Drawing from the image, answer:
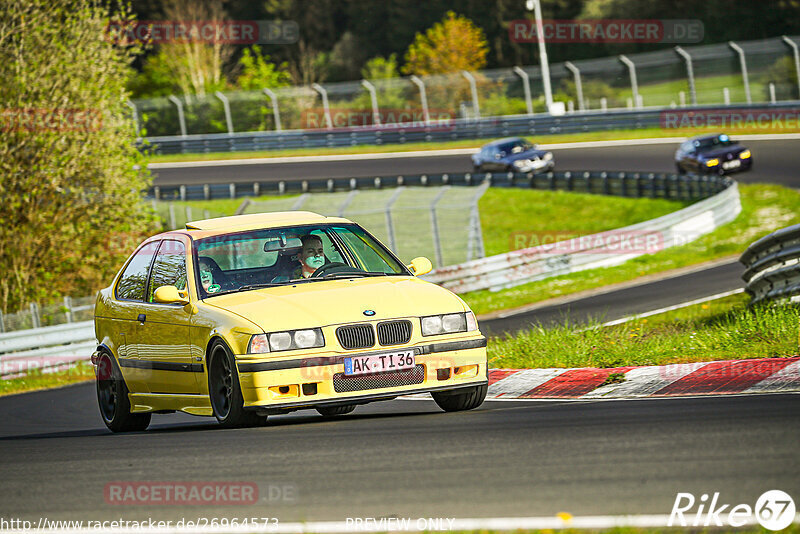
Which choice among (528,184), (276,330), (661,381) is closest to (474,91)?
(528,184)

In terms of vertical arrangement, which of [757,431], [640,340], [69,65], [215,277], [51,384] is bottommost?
[51,384]

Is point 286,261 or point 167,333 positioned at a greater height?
point 286,261

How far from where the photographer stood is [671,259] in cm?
2653

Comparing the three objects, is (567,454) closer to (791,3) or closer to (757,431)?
(757,431)

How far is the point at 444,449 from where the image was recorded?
6.39 meters

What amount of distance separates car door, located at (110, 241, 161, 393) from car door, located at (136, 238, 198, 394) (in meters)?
0.08

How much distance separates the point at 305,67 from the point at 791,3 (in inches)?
1354

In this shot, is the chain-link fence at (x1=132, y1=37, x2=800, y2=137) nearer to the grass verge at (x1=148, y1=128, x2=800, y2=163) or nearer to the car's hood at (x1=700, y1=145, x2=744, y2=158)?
the grass verge at (x1=148, y1=128, x2=800, y2=163)

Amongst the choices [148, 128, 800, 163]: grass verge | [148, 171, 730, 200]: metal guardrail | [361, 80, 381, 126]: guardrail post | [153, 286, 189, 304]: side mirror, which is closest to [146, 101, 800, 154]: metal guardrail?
[148, 128, 800, 163]: grass verge

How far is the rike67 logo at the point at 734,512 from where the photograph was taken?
4.48 meters

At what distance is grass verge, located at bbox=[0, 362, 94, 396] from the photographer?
17.9 metres

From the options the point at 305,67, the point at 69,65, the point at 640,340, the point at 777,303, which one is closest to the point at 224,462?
the point at 640,340

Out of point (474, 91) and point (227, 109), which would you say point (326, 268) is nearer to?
point (474, 91)

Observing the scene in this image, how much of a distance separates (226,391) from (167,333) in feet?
3.10
